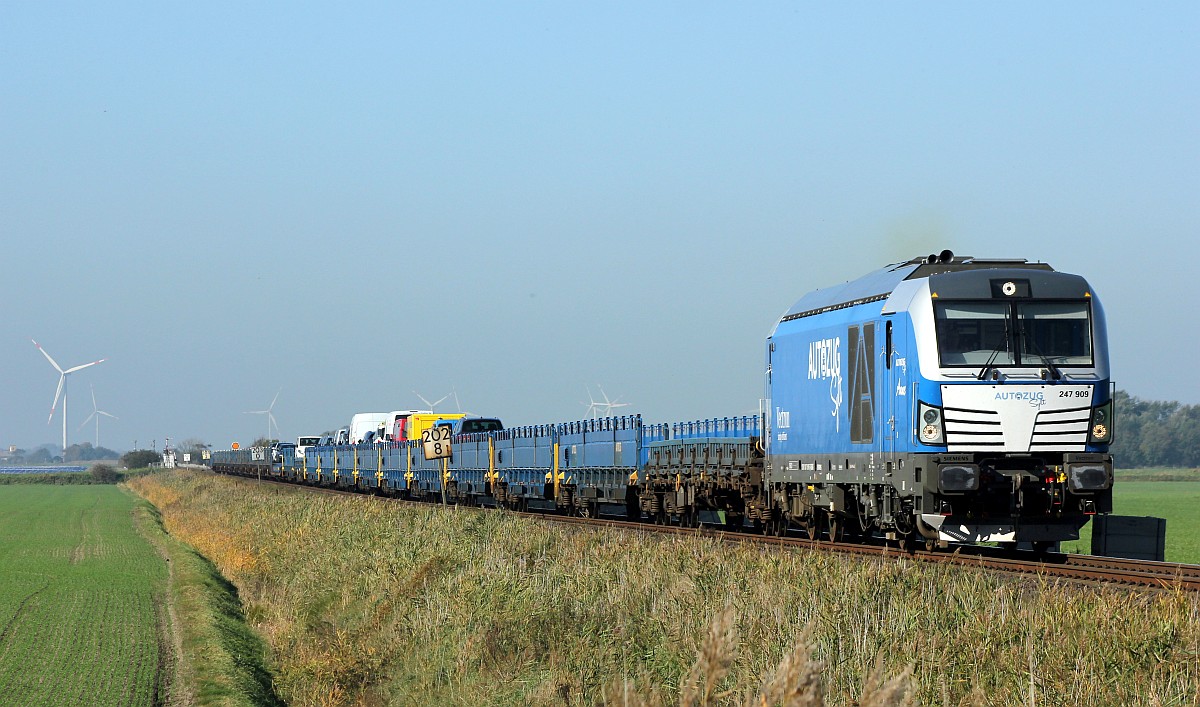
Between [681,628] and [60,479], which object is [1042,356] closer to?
[681,628]

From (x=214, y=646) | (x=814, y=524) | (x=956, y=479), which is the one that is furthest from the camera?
(x=814, y=524)

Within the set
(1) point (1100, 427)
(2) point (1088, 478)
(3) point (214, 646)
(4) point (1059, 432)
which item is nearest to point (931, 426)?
(4) point (1059, 432)

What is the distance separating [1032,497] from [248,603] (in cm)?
1302

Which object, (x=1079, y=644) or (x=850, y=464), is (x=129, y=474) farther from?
(x=1079, y=644)

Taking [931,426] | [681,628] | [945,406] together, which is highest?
[945,406]

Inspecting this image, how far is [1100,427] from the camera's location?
1950cm

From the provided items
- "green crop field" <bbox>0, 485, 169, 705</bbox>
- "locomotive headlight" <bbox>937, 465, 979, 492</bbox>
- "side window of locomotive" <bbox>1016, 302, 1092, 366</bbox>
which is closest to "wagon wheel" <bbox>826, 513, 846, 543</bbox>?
"locomotive headlight" <bbox>937, 465, 979, 492</bbox>

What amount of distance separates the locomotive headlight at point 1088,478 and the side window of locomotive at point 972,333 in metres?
1.77

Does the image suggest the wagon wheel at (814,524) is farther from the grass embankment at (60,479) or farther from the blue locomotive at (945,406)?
the grass embankment at (60,479)

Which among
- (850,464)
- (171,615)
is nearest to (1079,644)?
(850,464)

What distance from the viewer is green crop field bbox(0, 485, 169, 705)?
15.0 meters

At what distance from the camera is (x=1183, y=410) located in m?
195

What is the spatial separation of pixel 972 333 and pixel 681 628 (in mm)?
9322

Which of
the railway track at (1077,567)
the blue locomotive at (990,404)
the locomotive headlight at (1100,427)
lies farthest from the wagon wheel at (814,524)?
the locomotive headlight at (1100,427)
